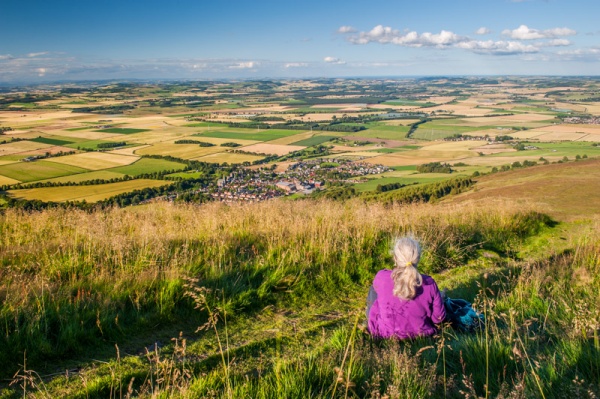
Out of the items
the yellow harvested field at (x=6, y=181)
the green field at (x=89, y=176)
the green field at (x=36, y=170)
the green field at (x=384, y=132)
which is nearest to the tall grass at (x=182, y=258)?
the yellow harvested field at (x=6, y=181)

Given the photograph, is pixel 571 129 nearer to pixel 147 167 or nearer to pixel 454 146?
pixel 454 146

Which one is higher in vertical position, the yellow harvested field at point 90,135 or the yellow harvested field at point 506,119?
the yellow harvested field at point 506,119

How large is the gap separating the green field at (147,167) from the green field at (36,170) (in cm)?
439

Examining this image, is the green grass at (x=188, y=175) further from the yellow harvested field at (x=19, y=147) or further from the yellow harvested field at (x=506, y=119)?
the yellow harvested field at (x=506, y=119)

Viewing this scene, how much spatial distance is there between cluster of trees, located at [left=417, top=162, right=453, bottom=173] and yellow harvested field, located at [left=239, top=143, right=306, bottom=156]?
75.5 feet

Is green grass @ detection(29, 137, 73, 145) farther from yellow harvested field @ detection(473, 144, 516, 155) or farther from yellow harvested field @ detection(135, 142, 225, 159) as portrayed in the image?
yellow harvested field @ detection(473, 144, 516, 155)

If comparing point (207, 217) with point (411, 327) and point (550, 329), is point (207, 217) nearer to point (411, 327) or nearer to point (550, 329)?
point (411, 327)

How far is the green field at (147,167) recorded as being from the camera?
44.1m

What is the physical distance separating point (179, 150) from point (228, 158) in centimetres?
900

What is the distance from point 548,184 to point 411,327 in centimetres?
1848

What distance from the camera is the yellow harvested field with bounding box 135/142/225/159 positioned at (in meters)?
56.6

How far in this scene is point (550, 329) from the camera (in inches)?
157

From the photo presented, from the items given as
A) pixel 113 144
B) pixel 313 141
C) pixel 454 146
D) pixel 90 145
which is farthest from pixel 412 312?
pixel 313 141

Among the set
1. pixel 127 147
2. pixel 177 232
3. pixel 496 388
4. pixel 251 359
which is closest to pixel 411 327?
pixel 496 388
